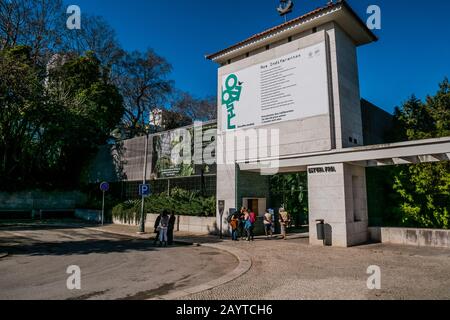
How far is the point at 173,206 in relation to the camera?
20.9 meters

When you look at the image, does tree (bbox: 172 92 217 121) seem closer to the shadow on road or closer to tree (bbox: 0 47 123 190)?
tree (bbox: 0 47 123 190)

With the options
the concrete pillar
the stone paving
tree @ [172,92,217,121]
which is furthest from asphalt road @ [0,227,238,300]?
tree @ [172,92,217,121]

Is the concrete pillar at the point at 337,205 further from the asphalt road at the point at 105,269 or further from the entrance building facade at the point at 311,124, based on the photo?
the asphalt road at the point at 105,269

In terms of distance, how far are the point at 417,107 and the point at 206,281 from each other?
22019mm

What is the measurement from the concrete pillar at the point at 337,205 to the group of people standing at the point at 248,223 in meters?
2.35

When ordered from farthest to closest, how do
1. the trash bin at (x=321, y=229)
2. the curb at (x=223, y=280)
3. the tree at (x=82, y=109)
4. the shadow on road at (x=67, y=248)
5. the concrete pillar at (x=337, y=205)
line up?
1. the tree at (x=82, y=109)
2. the trash bin at (x=321, y=229)
3. the concrete pillar at (x=337, y=205)
4. the shadow on road at (x=67, y=248)
5. the curb at (x=223, y=280)

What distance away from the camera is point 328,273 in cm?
825

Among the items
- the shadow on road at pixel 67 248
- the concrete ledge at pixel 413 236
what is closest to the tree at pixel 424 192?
the concrete ledge at pixel 413 236

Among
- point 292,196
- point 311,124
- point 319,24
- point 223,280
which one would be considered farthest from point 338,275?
point 292,196

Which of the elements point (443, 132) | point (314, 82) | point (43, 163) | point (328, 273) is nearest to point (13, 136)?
point (43, 163)

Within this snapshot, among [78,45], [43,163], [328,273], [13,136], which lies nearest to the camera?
[328,273]

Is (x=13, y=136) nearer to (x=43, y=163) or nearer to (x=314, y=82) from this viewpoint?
(x=43, y=163)

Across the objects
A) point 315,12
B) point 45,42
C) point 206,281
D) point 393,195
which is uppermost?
point 45,42

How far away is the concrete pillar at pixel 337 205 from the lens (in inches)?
521
